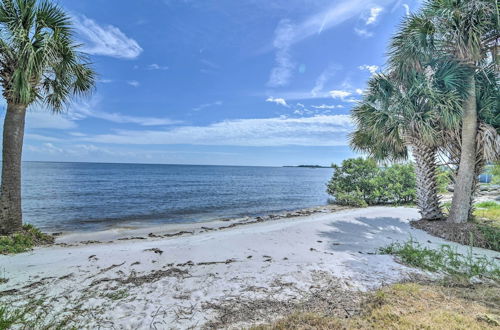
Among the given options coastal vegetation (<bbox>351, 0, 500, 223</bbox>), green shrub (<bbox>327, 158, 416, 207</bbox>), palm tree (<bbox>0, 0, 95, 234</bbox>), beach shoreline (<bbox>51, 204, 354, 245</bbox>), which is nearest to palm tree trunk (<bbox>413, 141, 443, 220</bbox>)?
coastal vegetation (<bbox>351, 0, 500, 223</bbox>)

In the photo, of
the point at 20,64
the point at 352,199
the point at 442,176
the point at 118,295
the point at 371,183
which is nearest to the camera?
the point at 118,295

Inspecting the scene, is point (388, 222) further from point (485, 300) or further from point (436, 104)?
point (485, 300)

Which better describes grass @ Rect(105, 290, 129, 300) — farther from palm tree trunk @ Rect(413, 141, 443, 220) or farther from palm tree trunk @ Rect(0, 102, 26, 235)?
palm tree trunk @ Rect(413, 141, 443, 220)

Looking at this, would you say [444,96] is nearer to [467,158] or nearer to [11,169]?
[467,158]

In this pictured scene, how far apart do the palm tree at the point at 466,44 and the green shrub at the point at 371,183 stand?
25.4 feet

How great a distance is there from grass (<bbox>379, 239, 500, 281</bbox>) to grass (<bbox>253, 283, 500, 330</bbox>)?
3.45 feet

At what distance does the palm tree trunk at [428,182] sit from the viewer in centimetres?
877

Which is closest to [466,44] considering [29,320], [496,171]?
[496,171]

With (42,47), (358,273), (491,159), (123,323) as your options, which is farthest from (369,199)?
(42,47)

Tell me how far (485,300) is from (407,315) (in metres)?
1.37

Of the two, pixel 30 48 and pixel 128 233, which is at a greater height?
pixel 30 48

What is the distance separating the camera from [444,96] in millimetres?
7328

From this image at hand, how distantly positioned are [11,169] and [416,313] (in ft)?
32.0

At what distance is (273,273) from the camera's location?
4.20 meters
